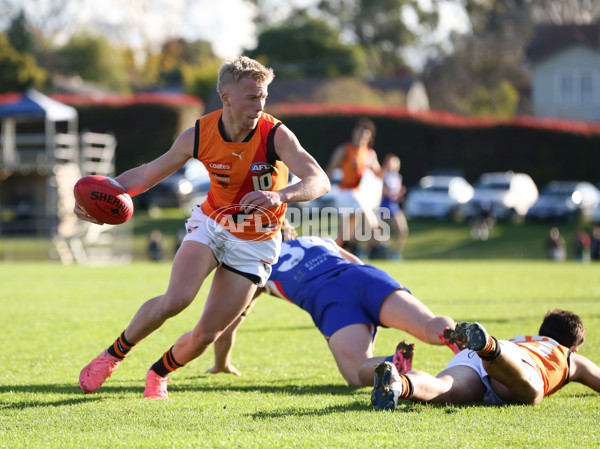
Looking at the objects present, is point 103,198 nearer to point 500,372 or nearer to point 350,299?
point 350,299

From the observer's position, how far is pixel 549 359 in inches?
195

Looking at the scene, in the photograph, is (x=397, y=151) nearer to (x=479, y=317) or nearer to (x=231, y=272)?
(x=479, y=317)

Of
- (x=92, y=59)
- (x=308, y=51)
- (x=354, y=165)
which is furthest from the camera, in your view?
(x=92, y=59)

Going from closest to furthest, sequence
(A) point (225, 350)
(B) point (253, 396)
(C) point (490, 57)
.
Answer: (B) point (253, 396) < (A) point (225, 350) < (C) point (490, 57)

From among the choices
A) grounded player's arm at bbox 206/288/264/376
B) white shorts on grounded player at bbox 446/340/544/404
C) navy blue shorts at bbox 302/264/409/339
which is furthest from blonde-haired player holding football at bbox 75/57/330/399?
white shorts on grounded player at bbox 446/340/544/404

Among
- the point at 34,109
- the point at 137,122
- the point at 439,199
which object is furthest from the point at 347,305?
the point at 137,122

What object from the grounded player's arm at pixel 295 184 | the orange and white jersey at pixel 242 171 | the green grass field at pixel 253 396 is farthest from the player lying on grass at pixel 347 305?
the grounded player's arm at pixel 295 184

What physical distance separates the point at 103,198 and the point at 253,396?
1.49m

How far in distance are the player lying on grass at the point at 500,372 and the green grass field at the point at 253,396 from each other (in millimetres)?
105

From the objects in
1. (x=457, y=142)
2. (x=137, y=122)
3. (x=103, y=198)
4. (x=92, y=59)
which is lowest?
(x=103, y=198)

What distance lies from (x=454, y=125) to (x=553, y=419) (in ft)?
106

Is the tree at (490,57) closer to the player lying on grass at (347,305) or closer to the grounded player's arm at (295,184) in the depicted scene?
the player lying on grass at (347,305)

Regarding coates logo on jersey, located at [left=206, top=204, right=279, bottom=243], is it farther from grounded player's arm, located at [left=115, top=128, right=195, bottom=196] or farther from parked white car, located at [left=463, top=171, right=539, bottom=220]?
parked white car, located at [left=463, top=171, right=539, bottom=220]

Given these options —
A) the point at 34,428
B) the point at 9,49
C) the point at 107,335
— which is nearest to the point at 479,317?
the point at 107,335
